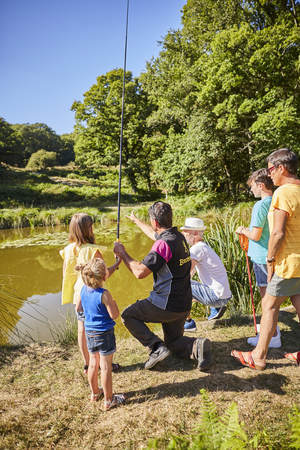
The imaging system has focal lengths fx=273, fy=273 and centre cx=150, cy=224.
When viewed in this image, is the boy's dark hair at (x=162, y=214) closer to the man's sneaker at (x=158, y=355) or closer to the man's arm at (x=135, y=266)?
the man's arm at (x=135, y=266)

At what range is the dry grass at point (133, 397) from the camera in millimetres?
1703

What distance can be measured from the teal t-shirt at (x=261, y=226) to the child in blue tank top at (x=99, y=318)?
146 cm

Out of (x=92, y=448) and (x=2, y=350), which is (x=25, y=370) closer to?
(x=2, y=350)

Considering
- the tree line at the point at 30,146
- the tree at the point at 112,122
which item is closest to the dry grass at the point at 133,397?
the tree at the point at 112,122

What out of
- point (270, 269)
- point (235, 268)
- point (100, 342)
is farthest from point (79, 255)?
point (235, 268)

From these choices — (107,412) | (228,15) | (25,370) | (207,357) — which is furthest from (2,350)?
(228,15)

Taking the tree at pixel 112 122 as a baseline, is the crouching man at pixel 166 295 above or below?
below

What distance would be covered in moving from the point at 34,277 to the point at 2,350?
3.91m

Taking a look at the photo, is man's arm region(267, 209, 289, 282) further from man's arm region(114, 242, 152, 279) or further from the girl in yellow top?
the girl in yellow top

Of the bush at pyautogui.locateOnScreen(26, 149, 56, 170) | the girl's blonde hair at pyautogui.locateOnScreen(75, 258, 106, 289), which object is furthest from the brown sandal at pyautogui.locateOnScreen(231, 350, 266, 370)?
the bush at pyautogui.locateOnScreen(26, 149, 56, 170)

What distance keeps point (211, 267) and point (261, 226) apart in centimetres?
71

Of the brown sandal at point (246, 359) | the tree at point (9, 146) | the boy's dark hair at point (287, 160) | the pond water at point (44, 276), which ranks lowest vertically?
the pond water at point (44, 276)

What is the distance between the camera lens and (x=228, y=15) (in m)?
13.6

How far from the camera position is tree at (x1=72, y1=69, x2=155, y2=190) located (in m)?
20.4
